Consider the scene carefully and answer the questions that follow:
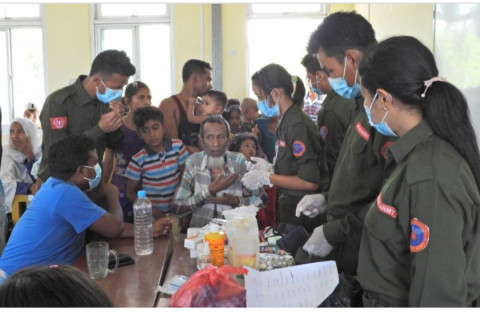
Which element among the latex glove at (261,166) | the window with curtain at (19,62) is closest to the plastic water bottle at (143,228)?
Answer: the latex glove at (261,166)

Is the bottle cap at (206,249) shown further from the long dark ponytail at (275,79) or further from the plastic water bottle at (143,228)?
the long dark ponytail at (275,79)

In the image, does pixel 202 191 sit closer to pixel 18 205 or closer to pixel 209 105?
pixel 209 105

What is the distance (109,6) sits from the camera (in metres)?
7.12

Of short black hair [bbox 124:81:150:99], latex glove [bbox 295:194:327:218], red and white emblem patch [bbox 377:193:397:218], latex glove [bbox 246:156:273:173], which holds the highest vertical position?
short black hair [bbox 124:81:150:99]

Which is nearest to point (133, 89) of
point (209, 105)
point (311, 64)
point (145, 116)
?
point (209, 105)

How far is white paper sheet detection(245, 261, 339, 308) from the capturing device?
1335mm

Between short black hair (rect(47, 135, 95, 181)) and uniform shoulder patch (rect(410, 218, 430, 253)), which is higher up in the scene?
short black hair (rect(47, 135, 95, 181))

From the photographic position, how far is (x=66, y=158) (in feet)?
6.55

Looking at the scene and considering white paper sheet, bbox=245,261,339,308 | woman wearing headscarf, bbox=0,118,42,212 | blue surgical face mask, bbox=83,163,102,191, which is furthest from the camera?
woman wearing headscarf, bbox=0,118,42,212

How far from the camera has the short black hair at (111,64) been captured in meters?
2.51

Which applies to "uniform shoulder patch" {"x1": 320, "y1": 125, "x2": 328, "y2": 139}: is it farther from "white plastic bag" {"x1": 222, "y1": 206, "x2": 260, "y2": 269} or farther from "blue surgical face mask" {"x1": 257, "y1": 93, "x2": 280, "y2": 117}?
"white plastic bag" {"x1": 222, "y1": 206, "x2": 260, "y2": 269}

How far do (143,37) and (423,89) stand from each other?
6.59m

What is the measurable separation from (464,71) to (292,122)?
2.75 ft

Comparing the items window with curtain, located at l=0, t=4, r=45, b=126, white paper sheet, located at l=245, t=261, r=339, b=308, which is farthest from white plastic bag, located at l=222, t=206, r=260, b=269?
window with curtain, located at l=0, t=4, r=45, b=126
